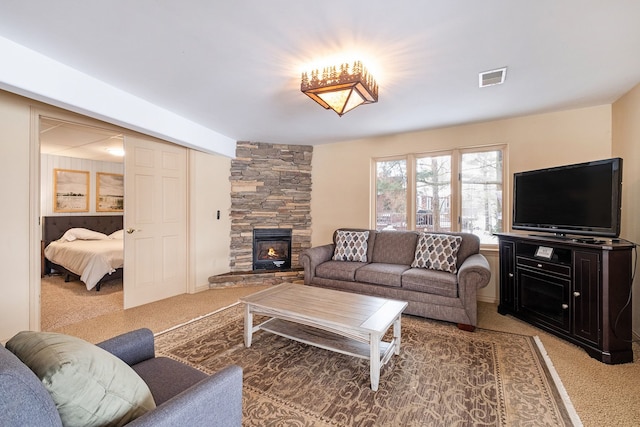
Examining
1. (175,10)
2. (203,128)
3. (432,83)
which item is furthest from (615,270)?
(203,128)

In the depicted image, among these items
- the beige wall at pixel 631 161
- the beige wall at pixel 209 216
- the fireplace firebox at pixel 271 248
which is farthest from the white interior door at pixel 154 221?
the beige wall at pixel 631 161

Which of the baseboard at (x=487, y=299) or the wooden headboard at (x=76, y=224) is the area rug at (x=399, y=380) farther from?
the wooden headboard at (x=76, y=224)

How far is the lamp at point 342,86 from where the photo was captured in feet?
7.06

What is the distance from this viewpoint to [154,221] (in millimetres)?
3863

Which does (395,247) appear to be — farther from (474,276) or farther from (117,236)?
(117,236)

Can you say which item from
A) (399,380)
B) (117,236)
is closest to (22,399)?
(399,380)

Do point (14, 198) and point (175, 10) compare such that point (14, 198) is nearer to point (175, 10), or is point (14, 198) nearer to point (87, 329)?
point (87, 329)

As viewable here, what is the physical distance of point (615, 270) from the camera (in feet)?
7.54

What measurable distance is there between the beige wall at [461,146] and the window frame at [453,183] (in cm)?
5

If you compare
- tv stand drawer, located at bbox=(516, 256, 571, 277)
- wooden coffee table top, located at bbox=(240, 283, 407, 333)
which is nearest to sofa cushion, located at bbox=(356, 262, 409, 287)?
wooden coffee table top, located at bbox=(240, 283, 407, 333)

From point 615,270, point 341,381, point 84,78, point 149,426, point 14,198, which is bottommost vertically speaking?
point 341,381

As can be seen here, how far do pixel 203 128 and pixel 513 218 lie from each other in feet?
13.4

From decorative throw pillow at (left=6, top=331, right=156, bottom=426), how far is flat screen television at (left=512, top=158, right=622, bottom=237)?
3.40m

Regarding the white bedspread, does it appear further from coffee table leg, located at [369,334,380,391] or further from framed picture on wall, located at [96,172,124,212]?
coffee table leg, located at [369,334,380,391]
